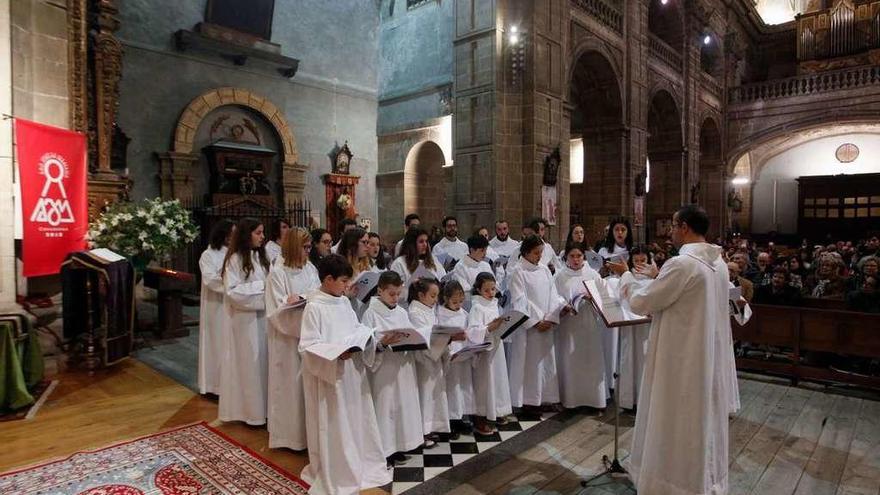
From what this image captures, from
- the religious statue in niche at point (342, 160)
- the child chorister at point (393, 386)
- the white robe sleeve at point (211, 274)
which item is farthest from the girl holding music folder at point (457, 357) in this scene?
the religious statue in niche at point (342, 160)

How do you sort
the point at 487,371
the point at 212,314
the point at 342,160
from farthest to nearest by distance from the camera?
the point at 342,160 < the point at 212,314 < the point at 487,371

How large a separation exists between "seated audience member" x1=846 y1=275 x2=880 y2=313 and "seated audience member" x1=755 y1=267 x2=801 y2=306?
503 millimetres

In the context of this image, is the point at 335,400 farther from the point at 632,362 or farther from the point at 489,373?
the point at 632,362

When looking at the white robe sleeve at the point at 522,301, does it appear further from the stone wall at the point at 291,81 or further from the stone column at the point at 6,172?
the stone wall at the point at 291,81

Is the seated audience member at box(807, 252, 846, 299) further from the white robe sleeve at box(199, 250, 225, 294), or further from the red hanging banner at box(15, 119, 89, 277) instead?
the red hanging banner at box(15, 119, 89, 277)

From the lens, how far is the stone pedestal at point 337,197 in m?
12.1

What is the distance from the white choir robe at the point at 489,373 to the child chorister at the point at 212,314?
2338 millimetres

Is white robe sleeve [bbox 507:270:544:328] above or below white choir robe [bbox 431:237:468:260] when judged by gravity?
below

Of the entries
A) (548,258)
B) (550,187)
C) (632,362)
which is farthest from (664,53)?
(632,362)

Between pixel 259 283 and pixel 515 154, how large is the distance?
769 centimetres

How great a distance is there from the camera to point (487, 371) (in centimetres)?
422

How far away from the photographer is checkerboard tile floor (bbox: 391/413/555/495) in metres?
3.45

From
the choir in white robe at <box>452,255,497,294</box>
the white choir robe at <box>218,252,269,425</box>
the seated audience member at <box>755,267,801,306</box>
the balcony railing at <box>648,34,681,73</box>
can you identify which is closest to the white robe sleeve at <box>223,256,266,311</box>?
the white choir robe at <box>218,252,269,425</box>

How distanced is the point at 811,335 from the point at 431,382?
4.35 metres
